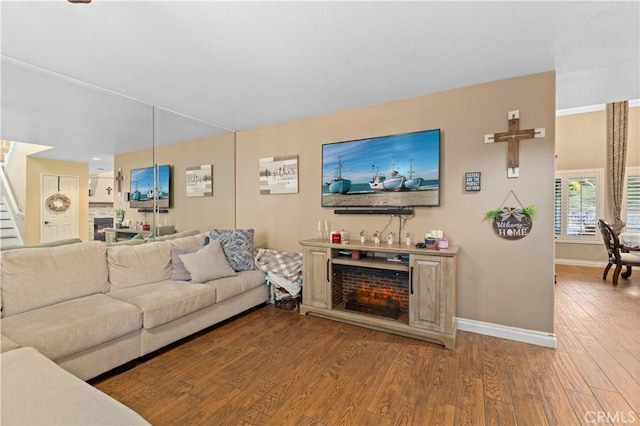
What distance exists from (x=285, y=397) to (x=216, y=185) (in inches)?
134

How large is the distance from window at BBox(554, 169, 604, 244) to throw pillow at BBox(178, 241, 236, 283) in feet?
22.4

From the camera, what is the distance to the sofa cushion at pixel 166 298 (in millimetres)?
2326

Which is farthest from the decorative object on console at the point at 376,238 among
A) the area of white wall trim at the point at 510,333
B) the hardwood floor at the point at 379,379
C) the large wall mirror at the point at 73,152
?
the large wall mirror at the point at 73,152

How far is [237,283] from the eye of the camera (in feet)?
10.3

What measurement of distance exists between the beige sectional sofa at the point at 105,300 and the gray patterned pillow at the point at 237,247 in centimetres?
20

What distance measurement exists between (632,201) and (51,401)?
27.3ft

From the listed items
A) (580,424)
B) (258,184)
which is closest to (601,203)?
(580,424)

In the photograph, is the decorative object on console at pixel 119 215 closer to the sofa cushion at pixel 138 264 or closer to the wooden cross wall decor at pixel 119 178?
the wooden cross wall decor at pixel 119 178

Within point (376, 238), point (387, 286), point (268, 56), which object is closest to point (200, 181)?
point (268, 56)

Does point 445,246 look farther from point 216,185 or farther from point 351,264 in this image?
point 216,185

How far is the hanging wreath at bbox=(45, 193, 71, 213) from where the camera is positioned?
8.75 ft

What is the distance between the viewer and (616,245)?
173 inches

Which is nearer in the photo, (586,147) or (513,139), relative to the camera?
(513,139)

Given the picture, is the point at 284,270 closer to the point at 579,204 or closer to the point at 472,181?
the point at 472,181
